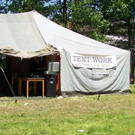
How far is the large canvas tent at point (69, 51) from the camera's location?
39.2 ft

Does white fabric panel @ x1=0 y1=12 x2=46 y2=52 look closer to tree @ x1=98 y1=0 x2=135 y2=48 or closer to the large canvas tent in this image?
the large canvas tent

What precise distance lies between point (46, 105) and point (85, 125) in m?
3.33

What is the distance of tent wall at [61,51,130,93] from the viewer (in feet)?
39.3

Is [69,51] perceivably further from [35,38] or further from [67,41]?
[35,38]

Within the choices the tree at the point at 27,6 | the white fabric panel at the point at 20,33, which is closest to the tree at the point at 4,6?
the tree at the point at 27,6

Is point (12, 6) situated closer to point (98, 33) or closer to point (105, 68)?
point (98, 33)

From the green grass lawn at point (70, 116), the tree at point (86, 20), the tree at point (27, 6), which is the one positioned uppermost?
the tree at point (27, 6)

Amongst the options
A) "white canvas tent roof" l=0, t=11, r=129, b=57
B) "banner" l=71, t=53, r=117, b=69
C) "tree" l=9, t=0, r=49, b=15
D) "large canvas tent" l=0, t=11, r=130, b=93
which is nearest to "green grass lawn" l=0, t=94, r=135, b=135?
"large canvas tent" l=0, t=11, r=130, b=93

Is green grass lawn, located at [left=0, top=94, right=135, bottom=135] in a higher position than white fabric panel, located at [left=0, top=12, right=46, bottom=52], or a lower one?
lower

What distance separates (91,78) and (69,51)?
4.52 feet

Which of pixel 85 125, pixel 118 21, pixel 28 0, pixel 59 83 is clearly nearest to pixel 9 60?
pixel 59 83

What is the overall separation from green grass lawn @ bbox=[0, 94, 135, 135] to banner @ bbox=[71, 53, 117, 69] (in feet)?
4.09

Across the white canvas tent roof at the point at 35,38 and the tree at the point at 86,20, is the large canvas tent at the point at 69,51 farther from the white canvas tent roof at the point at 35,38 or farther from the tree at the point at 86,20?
the tree at the point at 86,20

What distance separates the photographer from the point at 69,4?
70.6 ft
